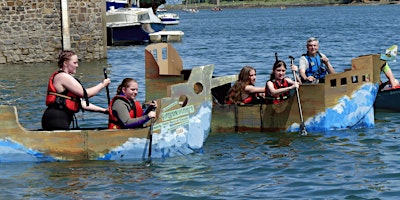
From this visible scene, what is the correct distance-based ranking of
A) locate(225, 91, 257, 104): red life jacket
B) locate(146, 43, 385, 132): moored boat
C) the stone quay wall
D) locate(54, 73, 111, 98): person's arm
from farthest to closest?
1. the stone quay wall
2. locate(225, 91, 257, 104): red life jacket
3. locate(146, 43, 385, 132): moored boat
4. locate(54, 73, 111, 98): person's arm

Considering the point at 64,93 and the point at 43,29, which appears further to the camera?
the point at 43,29

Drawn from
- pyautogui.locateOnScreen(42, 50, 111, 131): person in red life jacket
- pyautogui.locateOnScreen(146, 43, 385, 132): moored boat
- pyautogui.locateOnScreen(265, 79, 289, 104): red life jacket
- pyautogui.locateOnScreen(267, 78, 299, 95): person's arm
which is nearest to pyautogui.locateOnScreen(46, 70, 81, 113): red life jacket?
pyautogui.locateOnScreen(42, 50, 111, 131): person in red life jacket

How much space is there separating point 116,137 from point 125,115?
309mm

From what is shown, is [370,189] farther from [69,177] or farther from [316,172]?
[69,177]

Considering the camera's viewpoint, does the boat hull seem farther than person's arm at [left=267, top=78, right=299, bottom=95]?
Yes

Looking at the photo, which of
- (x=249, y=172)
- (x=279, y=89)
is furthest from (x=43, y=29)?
(x=249, y=172)

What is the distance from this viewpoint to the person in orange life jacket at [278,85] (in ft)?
45.7

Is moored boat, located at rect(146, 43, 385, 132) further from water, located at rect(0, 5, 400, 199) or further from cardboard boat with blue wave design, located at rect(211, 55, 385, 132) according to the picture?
water, located at rect(0, 5, 400, 199)

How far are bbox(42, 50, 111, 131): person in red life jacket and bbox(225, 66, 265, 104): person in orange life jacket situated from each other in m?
3.16

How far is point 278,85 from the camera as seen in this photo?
14.2 metres

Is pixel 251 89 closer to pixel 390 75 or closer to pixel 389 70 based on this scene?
pixel 389 70

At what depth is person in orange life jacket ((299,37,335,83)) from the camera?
15469 mm

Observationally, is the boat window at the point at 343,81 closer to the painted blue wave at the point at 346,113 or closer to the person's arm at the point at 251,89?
the painted blue wave at the point at 346,113

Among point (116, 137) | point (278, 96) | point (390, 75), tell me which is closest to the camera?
point (116, 137)
